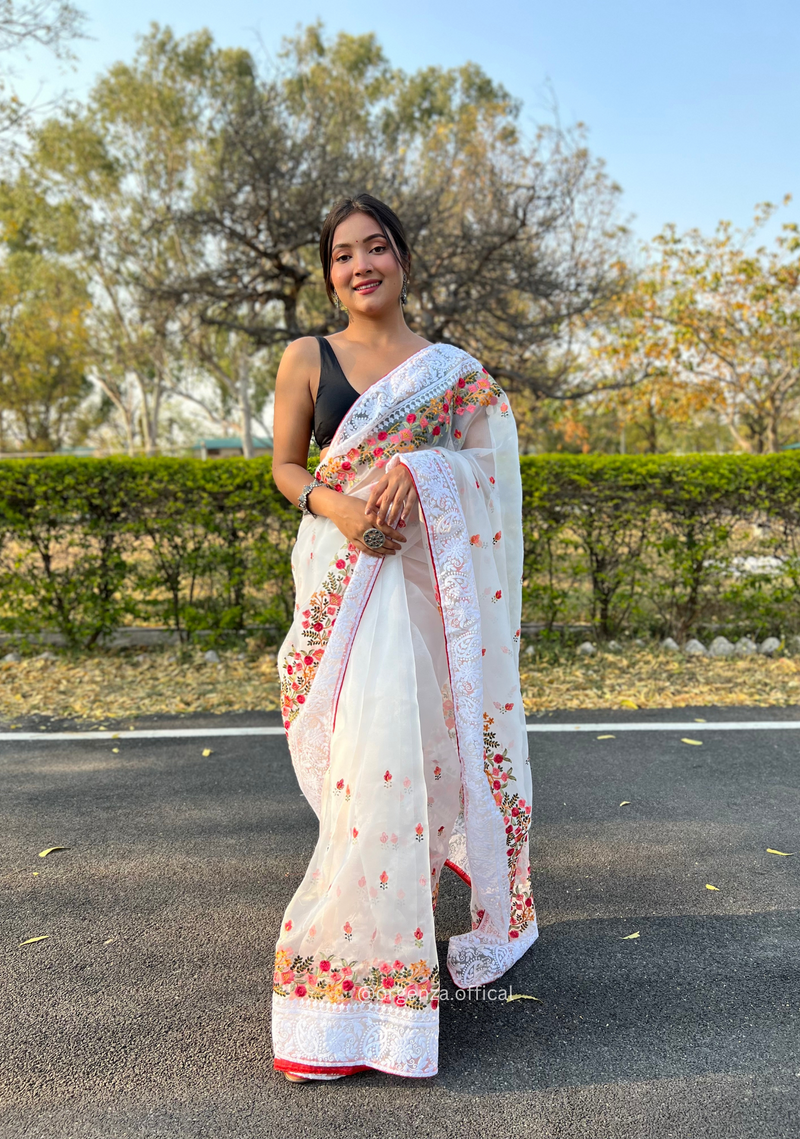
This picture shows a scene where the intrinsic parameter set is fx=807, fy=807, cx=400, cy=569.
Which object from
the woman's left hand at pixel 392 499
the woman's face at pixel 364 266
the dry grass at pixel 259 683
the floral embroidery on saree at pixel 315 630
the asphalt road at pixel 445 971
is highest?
the woman's face at pixel 364 266

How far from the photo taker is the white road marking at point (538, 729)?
456 centimetres

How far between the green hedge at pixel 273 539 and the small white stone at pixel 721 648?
218 mm

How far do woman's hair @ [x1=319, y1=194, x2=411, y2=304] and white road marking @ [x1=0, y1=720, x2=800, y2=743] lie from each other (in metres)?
2.88

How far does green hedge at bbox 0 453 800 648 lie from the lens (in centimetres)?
596

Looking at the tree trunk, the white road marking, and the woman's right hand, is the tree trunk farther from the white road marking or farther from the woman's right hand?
the woman's right hand

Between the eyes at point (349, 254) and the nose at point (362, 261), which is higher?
the eyes at point (349, 254)

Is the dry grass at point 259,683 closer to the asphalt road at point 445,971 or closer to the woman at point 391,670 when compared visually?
the asphalt road at point 445,971

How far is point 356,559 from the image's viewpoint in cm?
229

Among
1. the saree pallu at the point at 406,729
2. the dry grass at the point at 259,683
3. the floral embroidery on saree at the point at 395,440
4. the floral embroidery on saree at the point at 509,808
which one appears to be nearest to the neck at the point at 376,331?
the saree pallu at the point at 406,729

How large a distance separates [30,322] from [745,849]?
1184 inches

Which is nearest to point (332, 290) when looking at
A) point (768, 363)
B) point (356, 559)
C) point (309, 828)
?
point (356, 559)

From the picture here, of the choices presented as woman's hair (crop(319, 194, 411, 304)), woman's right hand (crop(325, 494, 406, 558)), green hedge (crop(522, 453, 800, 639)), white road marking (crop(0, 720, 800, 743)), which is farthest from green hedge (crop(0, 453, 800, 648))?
woman's right hand (crop(325, 494, 406, 558))

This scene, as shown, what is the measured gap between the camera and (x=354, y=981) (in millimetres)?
2068

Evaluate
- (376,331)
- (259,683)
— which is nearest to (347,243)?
(376,331)
